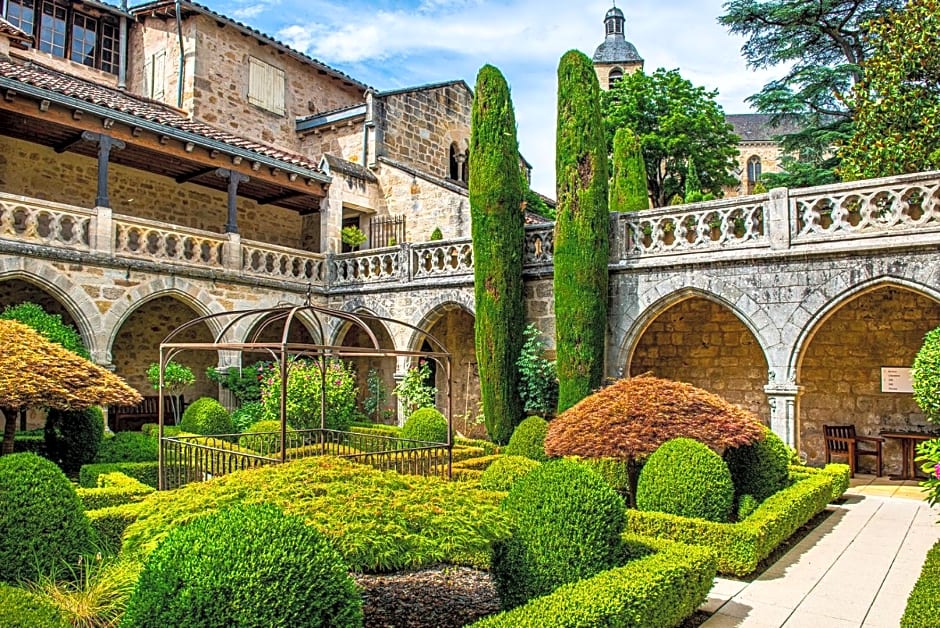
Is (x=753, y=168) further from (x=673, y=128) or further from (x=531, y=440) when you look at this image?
(x=531, y=440)

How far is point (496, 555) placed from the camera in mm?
5344

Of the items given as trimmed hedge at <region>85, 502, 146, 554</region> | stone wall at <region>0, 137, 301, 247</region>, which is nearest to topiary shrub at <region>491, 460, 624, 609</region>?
trimmed hedge at <region>85, 502, 146, 554</region>

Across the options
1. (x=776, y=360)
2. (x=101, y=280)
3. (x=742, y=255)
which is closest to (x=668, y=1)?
(x=742, y=255)

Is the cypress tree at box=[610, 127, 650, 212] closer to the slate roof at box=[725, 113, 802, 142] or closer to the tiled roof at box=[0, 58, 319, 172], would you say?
the tiled roof at box=[0, 58, 319, 172]

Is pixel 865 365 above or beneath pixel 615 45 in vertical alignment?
beneath

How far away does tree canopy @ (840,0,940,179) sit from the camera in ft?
43.3

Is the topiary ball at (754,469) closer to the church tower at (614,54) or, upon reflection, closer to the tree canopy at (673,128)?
the tree canopy at (673,128)

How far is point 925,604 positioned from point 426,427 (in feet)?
25.8

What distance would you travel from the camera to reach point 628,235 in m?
12.8

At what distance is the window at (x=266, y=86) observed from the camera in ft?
64.1

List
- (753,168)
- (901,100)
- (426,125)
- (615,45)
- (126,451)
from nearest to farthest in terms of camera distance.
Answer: (126,451) → (901,100) → (426,125) → (753,168) → (615,45)

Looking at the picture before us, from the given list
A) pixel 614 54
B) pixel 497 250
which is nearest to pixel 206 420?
pixel 497 250

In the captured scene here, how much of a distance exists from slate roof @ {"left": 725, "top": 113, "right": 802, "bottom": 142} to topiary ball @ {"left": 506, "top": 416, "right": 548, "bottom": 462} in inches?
1406

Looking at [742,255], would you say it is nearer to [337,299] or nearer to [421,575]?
[421,575]
